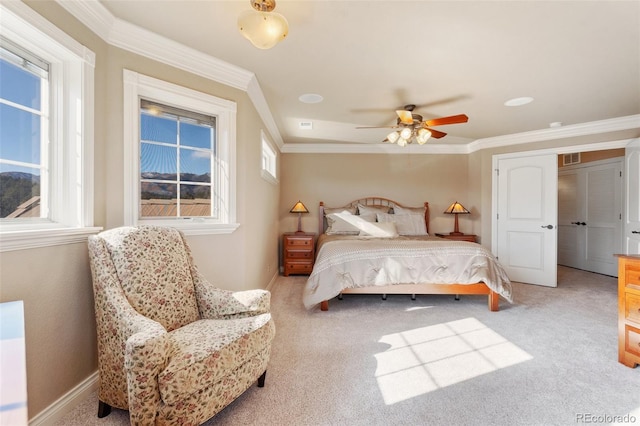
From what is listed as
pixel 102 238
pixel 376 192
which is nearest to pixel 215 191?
pixel 102 238

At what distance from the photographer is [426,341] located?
100 inches

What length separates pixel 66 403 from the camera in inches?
64.9

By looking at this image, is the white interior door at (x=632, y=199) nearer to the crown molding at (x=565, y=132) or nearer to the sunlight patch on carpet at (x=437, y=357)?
the crown molding at (x=565, y=132)

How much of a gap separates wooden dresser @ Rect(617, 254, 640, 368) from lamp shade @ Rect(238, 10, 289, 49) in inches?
111

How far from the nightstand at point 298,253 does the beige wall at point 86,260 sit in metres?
1.97

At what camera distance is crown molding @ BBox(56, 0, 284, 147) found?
Answer: 1761 mm

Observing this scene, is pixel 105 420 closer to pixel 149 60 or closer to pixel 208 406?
pixel 208 406

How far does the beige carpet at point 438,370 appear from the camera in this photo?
1.64 m

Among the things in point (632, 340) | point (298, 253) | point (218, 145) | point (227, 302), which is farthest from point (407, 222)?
point (227, 302)

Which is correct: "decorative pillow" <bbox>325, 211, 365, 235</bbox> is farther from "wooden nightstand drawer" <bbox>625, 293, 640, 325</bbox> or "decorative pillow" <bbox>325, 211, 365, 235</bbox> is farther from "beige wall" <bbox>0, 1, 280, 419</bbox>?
"wooden nightstand drawer" <bbox>625, 293, 640, 325</bbox>

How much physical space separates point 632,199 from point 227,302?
16.8 feet

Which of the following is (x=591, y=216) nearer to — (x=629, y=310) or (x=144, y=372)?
(x=629, y=310)

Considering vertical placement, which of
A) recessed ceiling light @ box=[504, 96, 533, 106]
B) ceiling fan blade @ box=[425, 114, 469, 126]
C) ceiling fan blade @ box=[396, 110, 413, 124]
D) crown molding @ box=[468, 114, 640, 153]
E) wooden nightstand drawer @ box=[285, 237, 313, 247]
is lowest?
wooden nightstand drawer @ box=[285, 237, 313, 247]

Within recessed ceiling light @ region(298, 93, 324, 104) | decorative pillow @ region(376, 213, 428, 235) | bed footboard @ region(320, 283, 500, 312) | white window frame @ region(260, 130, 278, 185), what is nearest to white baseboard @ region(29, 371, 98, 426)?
bed footboard @ region(320, 283, 500, 312)
